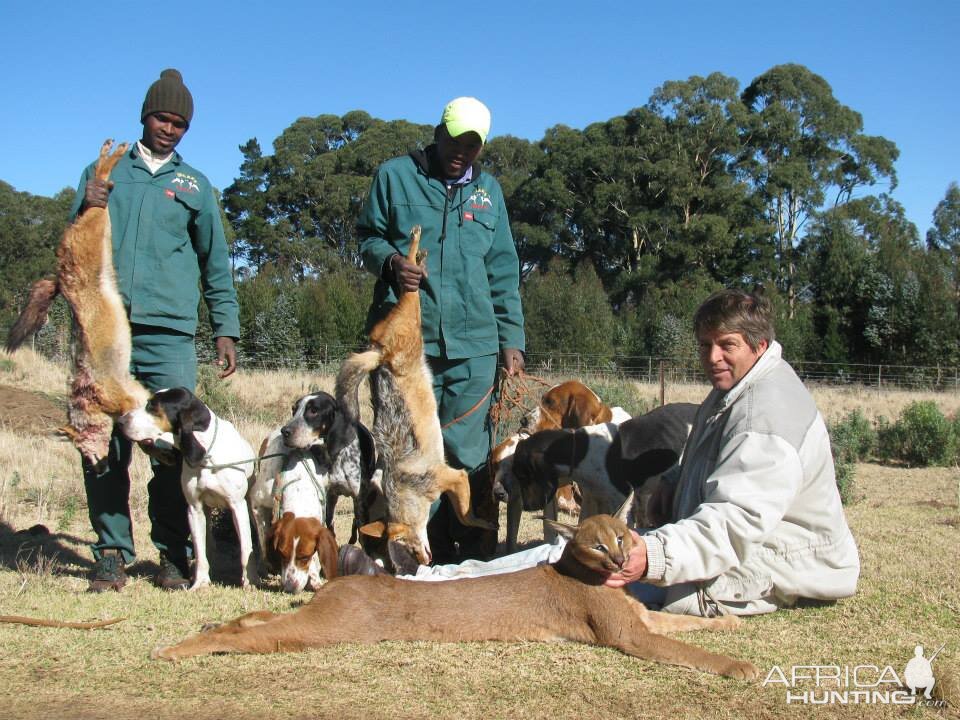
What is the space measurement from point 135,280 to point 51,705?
2.66 m

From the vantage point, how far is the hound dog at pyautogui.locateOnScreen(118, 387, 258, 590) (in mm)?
5160

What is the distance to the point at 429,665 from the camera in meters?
3.63

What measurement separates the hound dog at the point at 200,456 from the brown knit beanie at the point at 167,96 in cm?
170

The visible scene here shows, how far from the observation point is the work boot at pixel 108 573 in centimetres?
518

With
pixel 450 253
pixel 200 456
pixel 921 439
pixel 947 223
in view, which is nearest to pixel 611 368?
pixel 921 439

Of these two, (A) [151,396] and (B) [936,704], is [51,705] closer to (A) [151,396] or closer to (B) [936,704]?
(A) [151,396]

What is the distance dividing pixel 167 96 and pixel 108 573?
2.90 m

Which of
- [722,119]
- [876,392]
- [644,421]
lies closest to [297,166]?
[722,119]

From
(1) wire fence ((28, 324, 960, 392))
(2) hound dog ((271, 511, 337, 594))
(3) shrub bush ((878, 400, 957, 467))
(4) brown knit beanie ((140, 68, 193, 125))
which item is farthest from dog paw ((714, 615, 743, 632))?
(1) wire fence ((28, 324, 960, 392))

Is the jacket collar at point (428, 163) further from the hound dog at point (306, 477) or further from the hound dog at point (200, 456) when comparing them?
the hound dog at point (200, 456)

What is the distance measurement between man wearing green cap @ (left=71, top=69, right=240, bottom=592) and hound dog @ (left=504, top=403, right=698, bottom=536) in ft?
7.32

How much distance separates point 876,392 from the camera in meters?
21.3

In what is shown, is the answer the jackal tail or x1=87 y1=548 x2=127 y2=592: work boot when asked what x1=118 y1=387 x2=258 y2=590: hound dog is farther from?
the jackal tail

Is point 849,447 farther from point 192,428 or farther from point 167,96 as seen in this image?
point 167,96
